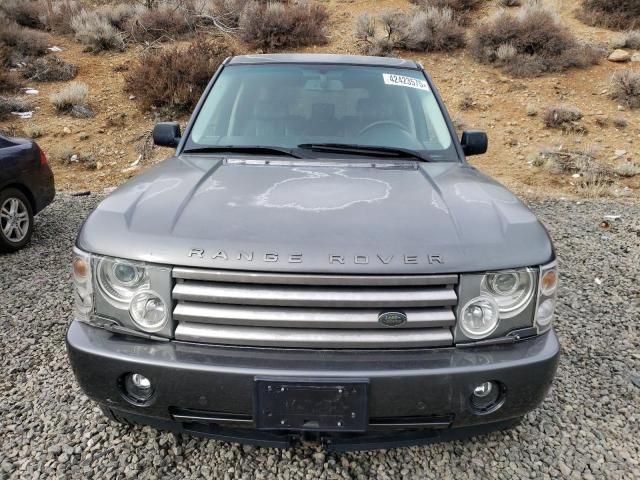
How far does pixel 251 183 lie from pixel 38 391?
5.93ft

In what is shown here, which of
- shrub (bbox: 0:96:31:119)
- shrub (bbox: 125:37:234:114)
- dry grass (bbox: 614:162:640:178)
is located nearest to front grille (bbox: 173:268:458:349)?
dry grass (bbox: 614:162:640:178)

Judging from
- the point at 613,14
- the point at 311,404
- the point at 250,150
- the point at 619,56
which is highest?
the point at 250,150

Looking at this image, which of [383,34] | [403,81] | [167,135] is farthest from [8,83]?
[403,81]

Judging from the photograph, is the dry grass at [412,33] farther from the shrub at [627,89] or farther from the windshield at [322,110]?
the windshield at [322,110]

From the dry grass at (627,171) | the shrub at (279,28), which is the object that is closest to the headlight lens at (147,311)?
the dry grass at (627,171)

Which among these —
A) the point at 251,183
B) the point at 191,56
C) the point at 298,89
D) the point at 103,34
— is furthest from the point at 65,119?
the point at 251,183

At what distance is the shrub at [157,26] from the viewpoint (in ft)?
49.9

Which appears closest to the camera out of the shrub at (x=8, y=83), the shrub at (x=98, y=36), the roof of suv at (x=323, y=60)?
the roof of suv at (x=323, y=60)

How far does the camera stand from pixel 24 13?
54.4 feet

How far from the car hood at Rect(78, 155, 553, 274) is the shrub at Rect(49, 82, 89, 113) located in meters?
10.5

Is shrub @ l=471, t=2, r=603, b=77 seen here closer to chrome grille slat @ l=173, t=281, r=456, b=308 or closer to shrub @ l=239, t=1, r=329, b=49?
shrub @ l=239, t=1, r=329, b=49

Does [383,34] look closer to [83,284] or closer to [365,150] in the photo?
[365,150]

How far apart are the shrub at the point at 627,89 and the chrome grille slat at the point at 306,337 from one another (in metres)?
12.2

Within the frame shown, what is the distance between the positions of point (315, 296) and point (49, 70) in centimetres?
1394
